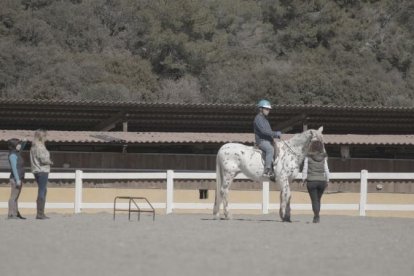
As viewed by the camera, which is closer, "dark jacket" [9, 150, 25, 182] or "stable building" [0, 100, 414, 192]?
"dark jacket" [9, 150, 25, 182]

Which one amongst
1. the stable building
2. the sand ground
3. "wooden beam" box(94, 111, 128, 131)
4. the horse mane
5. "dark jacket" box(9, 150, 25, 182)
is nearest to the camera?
the sand ground

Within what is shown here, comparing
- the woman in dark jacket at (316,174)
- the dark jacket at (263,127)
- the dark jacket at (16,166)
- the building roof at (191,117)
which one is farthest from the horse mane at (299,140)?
the building roof at (191,117)

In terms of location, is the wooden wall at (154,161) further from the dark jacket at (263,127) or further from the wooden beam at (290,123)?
the dark jacket at (263,127)

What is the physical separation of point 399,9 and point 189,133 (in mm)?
59612

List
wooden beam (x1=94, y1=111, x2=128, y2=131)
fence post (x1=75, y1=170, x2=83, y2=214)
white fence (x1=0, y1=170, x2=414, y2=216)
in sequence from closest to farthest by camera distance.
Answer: white fence (x1=0, y1=170, x2=414, y2=216)
fence post (x1=75, y1=170, x2=83, y2=214)
wooden beam (x1=94, y1=111, x2=128, y2=131)

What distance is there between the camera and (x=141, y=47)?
77.6 meters

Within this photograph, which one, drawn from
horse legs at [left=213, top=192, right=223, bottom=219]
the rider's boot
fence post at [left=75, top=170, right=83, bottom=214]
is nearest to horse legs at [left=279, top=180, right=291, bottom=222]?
the rider's boot

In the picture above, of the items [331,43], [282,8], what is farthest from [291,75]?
[282,8]

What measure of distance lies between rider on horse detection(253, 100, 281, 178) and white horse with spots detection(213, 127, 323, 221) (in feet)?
0.63

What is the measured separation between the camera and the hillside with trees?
6525cm

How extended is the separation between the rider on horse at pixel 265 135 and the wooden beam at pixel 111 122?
31.7 ft

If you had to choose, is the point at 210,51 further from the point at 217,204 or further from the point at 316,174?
the point at 316,174

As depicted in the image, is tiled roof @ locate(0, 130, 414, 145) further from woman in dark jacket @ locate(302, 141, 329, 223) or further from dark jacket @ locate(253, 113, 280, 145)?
woman in dark jacket @ locate(302, 141, 329, 223)

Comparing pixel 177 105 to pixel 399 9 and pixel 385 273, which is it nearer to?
pixel 385 273
